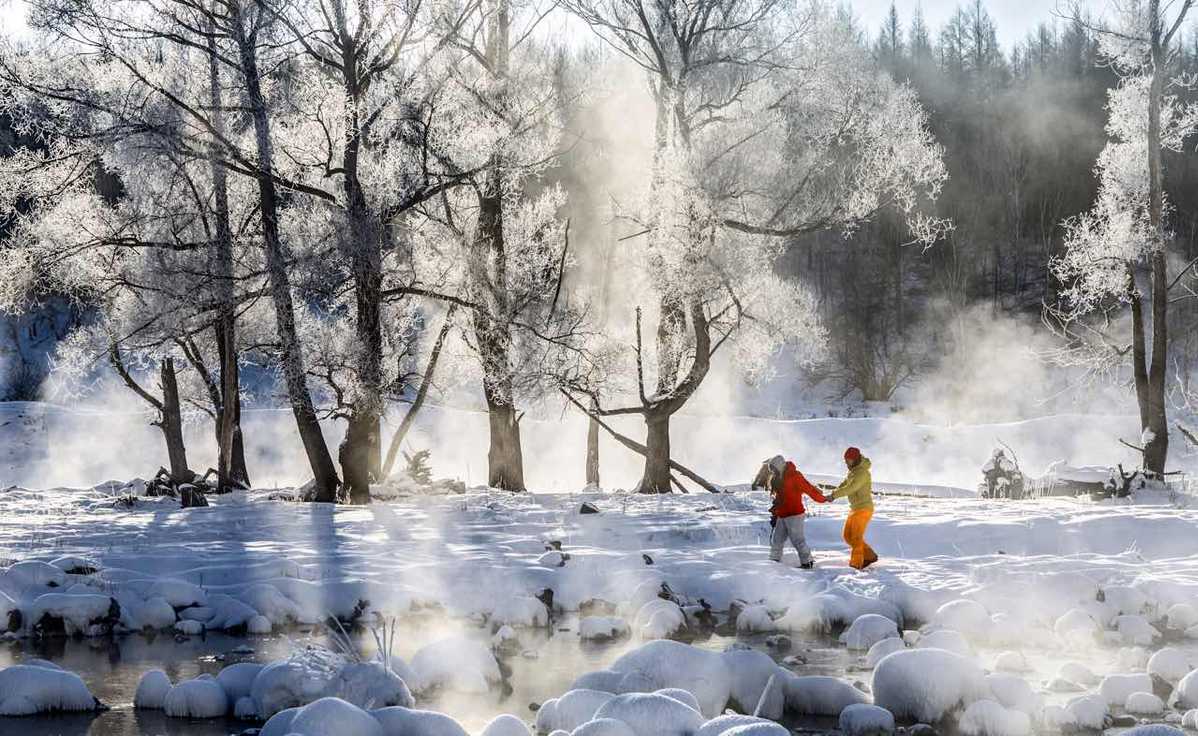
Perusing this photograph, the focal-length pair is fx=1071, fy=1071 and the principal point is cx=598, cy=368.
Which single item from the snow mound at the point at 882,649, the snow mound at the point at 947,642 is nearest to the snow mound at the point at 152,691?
the snow mound at the point at 882,649

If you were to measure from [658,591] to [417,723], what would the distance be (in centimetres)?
390

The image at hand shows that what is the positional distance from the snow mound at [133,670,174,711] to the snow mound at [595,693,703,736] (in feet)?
9.18

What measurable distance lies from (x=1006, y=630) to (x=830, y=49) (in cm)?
1281

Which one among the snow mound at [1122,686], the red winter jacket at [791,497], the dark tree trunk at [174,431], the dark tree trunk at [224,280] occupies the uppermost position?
the dark tree trunk at [224,280]

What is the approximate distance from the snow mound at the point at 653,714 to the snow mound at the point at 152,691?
9.18 ft

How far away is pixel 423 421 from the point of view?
1155 inches

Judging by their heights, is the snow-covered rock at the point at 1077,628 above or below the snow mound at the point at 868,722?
above

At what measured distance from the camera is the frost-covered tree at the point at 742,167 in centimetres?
1698

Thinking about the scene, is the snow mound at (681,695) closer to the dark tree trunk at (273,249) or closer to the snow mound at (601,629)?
the snow mound at (601,629)

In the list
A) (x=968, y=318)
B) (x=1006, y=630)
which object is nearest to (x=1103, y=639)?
(x=1006, y=630)

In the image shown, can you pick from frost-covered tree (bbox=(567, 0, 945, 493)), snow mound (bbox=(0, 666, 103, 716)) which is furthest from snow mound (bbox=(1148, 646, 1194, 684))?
frost-covered tree (bbox=(567, 0, 945, 493))

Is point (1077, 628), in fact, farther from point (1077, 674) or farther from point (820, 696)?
point (820, 696)

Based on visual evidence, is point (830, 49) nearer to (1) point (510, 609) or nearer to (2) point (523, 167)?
(2) point (523, 167)

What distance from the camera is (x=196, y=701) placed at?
6281 millimetres
